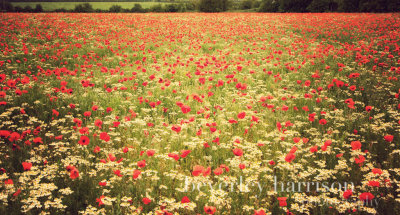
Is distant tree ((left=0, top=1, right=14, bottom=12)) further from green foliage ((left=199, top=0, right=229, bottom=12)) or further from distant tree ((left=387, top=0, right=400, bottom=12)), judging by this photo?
distant tree ((left=387, top=0, right=400, bottom=12))

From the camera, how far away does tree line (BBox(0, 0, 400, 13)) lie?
1142 inches

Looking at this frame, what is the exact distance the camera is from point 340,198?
252 centimetres

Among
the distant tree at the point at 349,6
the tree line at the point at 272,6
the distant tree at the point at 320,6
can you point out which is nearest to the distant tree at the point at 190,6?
the tree line at the point at 272,6

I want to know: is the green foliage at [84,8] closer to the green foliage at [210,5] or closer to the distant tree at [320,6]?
the green foliage at [210,5]

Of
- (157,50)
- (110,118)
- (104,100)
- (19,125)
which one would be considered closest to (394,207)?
(110,118)

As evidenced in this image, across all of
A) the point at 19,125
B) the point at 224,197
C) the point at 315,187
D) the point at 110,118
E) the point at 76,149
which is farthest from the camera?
the point at 110,118

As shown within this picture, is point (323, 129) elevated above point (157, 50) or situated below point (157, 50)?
below

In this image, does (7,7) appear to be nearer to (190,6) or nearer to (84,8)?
(84,8)

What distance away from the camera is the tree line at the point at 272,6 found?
29.0 m

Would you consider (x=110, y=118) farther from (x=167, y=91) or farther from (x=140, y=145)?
(x=167, y=91)

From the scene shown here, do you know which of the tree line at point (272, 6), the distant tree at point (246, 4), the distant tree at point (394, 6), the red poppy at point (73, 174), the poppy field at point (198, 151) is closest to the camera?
the red poppy at point (73, 174)

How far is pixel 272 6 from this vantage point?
1842 inches

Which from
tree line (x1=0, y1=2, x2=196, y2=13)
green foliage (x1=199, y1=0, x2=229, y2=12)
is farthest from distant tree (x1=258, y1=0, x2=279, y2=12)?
tree line (x1=0, y1=2, x2=196, y2=13)

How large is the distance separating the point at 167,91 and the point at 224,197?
3548mm
